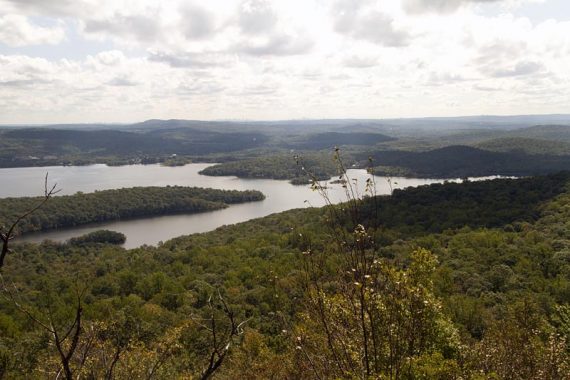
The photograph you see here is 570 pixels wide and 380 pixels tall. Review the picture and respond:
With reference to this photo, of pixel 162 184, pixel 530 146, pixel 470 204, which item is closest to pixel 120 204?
pixel 162 184

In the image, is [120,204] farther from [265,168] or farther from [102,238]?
[265,168]

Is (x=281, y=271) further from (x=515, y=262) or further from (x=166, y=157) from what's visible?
(x=166, y=157)

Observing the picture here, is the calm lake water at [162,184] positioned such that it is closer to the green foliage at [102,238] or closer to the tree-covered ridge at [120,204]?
the green foliage at [102,238]

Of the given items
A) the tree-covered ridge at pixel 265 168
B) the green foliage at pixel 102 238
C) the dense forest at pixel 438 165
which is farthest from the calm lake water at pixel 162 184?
the dense forest at pixel 438 165

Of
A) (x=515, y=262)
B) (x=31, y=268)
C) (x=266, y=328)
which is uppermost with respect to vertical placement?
(x=515, y=262)

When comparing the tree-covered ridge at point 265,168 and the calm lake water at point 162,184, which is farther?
the tree-covered ridge at point 265,168

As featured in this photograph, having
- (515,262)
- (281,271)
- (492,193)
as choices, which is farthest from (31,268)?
(492,193)
